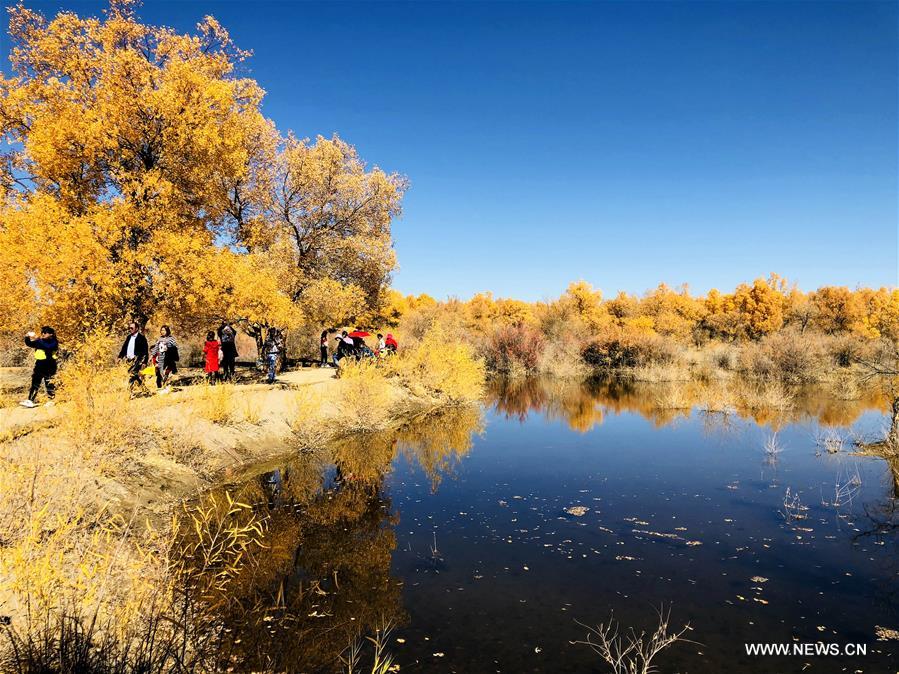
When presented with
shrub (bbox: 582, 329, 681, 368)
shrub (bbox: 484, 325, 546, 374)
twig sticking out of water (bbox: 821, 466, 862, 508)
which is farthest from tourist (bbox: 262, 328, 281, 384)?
shrub (bbox: 582, 329, 681, 368)

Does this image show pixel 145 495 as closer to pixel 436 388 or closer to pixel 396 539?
pixel 396 539

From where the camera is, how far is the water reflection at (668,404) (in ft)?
63.0

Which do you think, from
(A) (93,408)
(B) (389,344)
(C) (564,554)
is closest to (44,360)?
(A) (93,408)

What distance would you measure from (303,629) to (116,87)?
52.2 feet

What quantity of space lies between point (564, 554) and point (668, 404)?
55.0 feet

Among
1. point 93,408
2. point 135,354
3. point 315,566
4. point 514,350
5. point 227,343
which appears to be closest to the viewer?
point 315,566

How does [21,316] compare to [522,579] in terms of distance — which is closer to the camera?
[522,579]

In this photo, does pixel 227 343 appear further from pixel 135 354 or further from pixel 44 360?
pixel 44 360

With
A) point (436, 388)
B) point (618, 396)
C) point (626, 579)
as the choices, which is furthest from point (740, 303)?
point (626, 579)

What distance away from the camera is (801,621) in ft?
19.6

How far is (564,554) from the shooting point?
25.9 ft

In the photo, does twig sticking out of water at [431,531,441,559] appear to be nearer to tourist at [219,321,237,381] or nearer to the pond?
the pond

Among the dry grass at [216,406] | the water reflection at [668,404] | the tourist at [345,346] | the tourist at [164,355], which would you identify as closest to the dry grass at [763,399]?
the water reflection at [668,404]

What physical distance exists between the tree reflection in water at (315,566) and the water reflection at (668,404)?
9461mm
